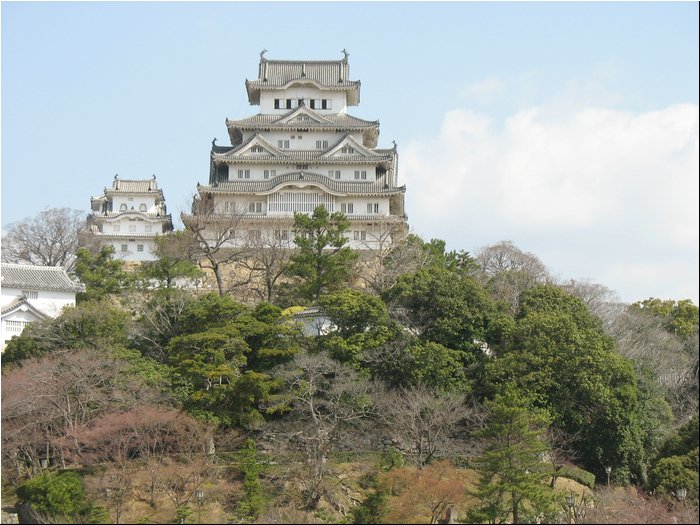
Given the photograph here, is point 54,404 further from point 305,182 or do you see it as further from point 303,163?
point 303,163

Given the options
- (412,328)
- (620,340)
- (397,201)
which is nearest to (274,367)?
(412,328)

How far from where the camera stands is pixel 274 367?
1140 inches

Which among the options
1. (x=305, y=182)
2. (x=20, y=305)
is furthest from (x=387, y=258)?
(x=20, y=305)

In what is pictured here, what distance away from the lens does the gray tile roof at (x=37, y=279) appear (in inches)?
1399

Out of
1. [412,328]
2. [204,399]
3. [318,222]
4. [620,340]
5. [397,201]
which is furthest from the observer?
[397,201]

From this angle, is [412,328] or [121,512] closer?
[121,512]

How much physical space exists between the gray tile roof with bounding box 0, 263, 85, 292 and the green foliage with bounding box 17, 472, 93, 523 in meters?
11.7

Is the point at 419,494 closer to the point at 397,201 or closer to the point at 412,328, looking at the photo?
the point at 412,328

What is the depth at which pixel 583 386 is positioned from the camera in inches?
1098

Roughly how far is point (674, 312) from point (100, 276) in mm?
20148

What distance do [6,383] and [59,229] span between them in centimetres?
2433

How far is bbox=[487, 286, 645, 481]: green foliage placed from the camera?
2803cm

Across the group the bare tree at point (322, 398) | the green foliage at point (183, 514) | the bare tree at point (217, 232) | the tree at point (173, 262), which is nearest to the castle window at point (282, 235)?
the bare tree at point (217, 232)

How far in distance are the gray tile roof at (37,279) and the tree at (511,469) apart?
16.0 m
